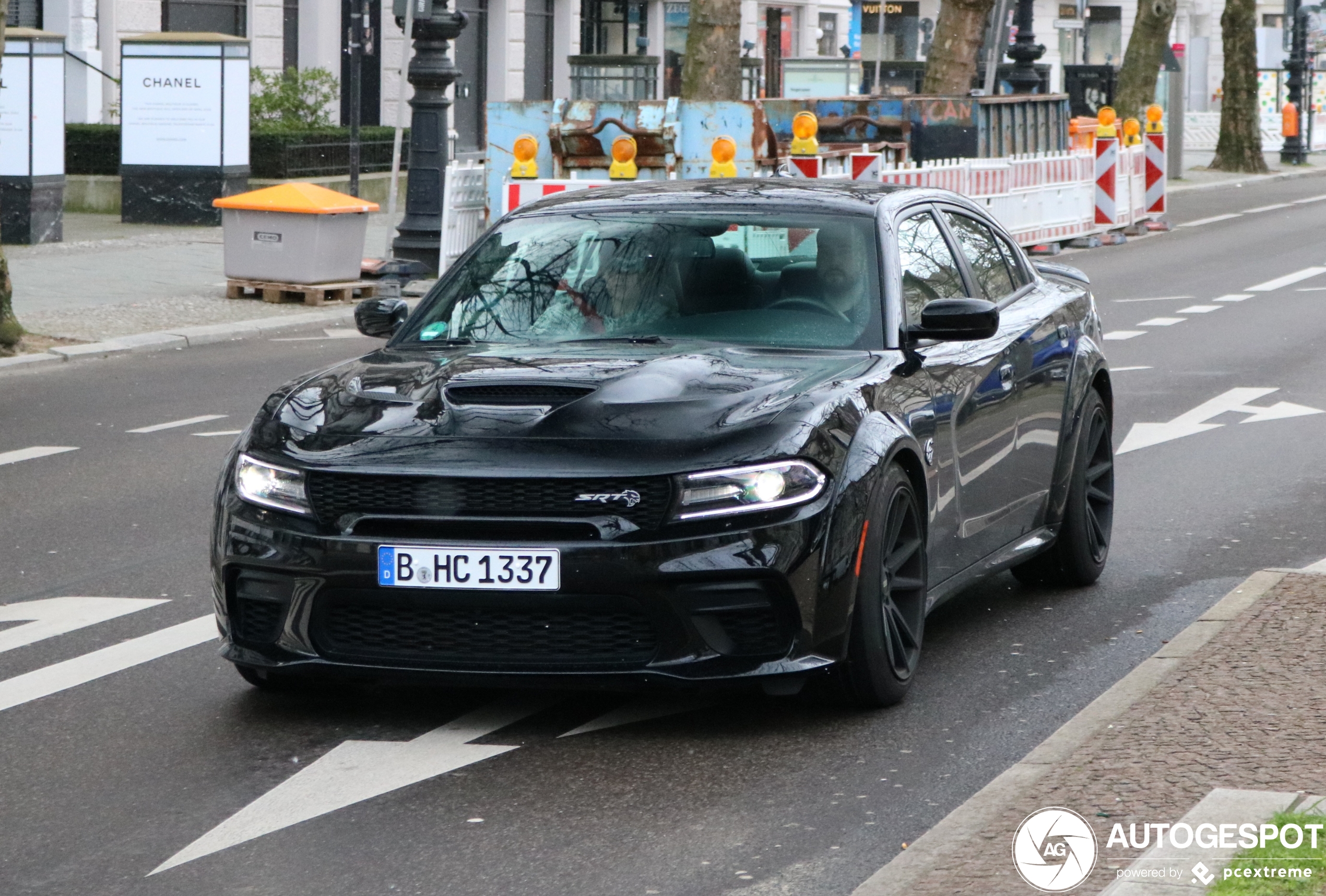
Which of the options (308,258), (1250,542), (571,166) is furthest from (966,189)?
(1250,542)

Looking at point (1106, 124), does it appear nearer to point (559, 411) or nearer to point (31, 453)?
point (31, 453)

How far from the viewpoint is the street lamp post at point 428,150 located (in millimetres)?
20906

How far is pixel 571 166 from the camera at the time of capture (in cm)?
2278

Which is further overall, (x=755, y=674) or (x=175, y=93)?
(x=175, y=93)

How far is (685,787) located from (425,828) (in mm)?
652

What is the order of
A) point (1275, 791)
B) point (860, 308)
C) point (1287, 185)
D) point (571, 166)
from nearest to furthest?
point (1275, 791), point (860, 308), point (571, 166), point (1287, 185)

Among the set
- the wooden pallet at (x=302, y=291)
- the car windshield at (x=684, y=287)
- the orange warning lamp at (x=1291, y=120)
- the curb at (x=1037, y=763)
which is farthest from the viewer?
the orange warning lamp at (x=1291, y=120)

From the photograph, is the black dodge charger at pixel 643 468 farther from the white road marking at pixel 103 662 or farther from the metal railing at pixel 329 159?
the metal railing at pixel 329 159

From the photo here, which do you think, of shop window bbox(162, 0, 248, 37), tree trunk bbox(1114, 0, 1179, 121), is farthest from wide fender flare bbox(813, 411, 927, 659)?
tree trunk bbox(1114, 0, 1179, 121)

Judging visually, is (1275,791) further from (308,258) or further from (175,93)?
(175,93)

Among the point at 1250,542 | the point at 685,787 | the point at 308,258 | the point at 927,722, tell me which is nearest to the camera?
the point at 685,787

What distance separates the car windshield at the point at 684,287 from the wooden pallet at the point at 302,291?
11.8 meters

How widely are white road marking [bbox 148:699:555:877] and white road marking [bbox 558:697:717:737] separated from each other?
20 cm

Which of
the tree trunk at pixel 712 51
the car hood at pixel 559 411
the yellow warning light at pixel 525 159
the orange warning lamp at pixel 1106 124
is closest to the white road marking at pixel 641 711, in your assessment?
the car hood at pixel 559 411
